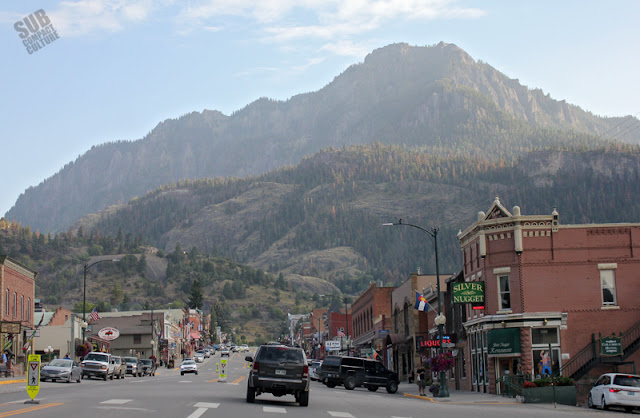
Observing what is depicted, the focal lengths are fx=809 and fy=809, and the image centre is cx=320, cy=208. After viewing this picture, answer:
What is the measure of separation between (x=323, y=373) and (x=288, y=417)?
37.1 m

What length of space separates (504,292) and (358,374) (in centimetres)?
1390

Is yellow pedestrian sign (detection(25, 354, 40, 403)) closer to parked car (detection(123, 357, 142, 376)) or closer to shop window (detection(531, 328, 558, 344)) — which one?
shop window (detection(531, 328, 558, 344))

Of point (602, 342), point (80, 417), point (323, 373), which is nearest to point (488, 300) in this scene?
point (602, 342)

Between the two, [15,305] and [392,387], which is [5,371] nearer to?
[15,305]

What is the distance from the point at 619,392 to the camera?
1390 inches

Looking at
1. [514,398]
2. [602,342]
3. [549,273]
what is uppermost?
[549,273]

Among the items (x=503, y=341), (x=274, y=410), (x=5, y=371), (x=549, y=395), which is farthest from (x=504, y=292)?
(x=5, y=371)

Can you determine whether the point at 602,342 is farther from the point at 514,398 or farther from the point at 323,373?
the point at 323,373

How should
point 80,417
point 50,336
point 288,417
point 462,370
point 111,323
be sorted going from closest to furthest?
1. point 80,417
2. point 288,417
3. point 462,370
4. point 50,336
5. point 111,323

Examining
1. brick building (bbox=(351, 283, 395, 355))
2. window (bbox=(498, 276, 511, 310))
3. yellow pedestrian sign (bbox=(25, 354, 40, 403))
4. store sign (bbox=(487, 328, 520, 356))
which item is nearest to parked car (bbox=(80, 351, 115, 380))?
store sign (bbox=(487, 328, 520, 356))

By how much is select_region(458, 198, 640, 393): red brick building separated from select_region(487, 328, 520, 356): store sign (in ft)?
0.20

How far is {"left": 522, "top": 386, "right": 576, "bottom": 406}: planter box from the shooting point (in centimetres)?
4081

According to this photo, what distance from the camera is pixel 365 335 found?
A: 349ft

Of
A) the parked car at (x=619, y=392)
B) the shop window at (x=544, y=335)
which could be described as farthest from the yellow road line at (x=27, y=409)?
the shop window at (x=544, y=335)
